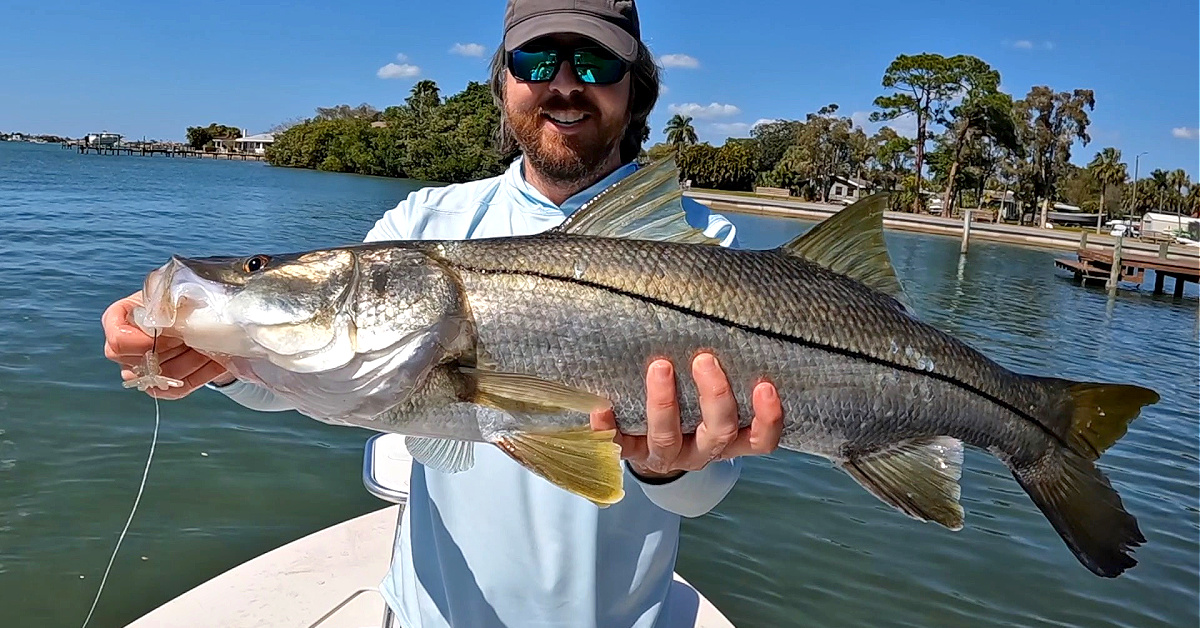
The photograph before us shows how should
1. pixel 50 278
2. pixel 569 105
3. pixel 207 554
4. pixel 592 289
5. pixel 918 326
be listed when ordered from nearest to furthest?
pixel 592 289 < pixel 918 326 < pixel 569 105 < pixel 207 554 < pixel 50 278

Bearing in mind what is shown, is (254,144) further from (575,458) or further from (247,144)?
(575,458)

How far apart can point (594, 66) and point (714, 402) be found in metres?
1.38

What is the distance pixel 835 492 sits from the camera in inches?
338

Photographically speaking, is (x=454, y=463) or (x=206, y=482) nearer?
(x=454, y=463)

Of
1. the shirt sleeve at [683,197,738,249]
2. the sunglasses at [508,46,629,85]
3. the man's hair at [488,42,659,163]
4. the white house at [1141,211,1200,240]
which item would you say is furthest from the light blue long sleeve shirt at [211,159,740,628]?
the white house at [1141,211,1200,240]

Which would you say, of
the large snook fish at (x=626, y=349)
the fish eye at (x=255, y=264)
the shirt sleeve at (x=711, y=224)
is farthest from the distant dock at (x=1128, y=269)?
the fish eye at (x=255, y=264)

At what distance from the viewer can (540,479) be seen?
251 centimetres

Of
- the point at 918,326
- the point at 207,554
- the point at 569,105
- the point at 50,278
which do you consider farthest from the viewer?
the point at 50,278

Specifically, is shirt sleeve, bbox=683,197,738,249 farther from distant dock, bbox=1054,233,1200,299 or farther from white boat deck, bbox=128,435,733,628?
distant dock, bbox=1054,233,1200,299

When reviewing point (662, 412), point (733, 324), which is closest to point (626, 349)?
point (662, 412)

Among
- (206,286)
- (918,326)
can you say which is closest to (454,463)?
(206,286)

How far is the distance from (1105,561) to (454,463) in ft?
5.60

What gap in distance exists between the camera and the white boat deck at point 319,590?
3418 mm

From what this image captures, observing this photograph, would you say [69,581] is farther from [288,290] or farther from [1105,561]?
[1105,561]
